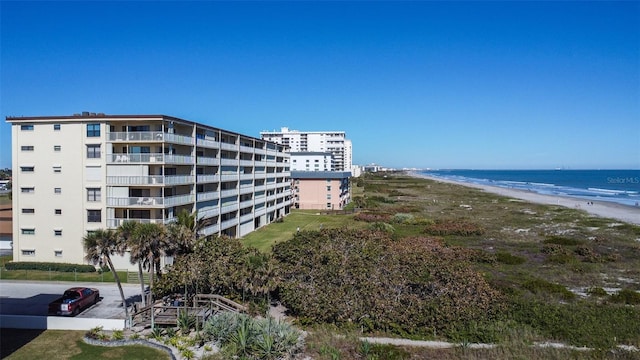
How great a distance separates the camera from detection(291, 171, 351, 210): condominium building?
3548 inches

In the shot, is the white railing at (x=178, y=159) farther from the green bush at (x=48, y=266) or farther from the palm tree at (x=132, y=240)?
the palm tree at (x=132, y=240)

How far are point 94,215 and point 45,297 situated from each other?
893cm

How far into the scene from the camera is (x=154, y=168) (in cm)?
3800

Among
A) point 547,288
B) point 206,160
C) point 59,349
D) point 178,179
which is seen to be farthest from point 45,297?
point 547,288

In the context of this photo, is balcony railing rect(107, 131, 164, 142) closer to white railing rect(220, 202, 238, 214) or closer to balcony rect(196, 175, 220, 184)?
balcony rect(196, 175, 220, 184)

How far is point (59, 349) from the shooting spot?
2106 cm

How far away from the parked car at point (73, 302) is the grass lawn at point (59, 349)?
2.37 metres

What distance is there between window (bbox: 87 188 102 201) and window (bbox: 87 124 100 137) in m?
5.03

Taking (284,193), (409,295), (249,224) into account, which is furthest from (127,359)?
(284,193)

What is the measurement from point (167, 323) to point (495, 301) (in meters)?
19.9

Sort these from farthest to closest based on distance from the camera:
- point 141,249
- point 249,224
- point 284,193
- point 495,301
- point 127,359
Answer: point 284,193 → point 249,224 → point 495,301 → point 141,249 → point 127,359

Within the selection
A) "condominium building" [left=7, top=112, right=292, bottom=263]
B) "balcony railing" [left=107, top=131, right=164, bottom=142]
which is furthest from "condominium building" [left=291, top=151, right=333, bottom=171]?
"balcony railing" [left=107, top=131, right=164, bottom=142]

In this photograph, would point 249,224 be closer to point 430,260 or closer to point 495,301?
point 430,260

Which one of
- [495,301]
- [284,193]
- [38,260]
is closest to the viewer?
[495,301]
